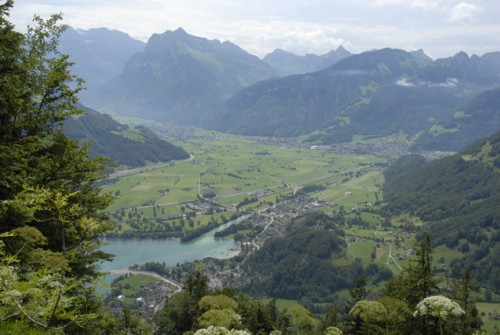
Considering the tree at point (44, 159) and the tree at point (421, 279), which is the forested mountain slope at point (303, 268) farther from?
the tree at point (44, 159)

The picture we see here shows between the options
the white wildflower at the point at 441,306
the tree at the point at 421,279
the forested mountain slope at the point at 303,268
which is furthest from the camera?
the forested mountain slope at the point at 303,268

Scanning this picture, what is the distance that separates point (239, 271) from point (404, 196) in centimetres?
8389

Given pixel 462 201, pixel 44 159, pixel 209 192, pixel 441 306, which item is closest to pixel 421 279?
pixel 441 306

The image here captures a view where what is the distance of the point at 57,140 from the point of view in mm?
14938

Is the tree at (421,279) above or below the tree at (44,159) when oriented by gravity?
below

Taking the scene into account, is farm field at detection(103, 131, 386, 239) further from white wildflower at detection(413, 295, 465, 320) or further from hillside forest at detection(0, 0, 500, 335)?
white wildflower at detection(413, 295, 465, 320)

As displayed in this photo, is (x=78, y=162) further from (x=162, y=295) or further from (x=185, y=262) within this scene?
(x=185, y=262)

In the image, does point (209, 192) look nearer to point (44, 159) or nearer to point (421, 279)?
point (421, 279)

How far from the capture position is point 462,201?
131 m

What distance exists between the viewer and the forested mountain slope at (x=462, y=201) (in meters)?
95.2

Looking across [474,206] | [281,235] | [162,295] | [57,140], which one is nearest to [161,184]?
[281,235]

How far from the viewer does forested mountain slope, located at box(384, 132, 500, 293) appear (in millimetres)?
95188

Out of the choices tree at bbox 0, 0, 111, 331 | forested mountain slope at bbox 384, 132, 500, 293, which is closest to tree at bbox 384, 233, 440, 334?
tree at bbox 0, 0, 111, 331

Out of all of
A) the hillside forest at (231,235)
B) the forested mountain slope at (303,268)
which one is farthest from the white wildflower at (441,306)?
the forested mountain slope at (303,268)
